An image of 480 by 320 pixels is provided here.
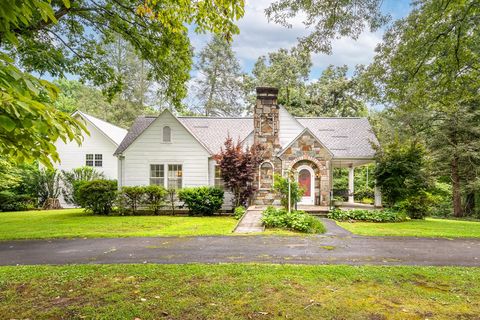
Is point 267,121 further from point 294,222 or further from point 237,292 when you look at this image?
point 237,292

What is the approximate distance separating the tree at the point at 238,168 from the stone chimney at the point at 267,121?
137cm

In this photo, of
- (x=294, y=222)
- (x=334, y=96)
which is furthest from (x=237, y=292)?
(x=334, y=96)

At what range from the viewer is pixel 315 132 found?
1908 centimetres

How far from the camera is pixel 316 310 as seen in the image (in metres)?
3.83

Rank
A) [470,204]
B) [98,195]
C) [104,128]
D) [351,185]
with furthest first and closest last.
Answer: [470,204] → [104,128] → [351,185] → [98,195]

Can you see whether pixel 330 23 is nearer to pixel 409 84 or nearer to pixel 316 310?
pixel 409 84

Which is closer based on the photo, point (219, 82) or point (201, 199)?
point (201, 199)

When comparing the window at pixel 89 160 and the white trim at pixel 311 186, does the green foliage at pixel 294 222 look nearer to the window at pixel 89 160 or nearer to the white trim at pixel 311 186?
the white trim at pixel 311 186

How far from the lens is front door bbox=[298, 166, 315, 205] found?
53.6 feet

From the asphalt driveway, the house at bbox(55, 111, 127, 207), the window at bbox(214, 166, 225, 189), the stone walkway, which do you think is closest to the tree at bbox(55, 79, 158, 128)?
the house at bbox(55, 111, 127, 207)

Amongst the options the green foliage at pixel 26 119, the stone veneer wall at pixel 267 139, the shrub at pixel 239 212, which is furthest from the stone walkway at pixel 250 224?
the green foliage at pixel 26 119

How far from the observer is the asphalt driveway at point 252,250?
6.41 m

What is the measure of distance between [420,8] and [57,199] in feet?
74.0

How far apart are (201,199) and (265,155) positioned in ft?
14.1
